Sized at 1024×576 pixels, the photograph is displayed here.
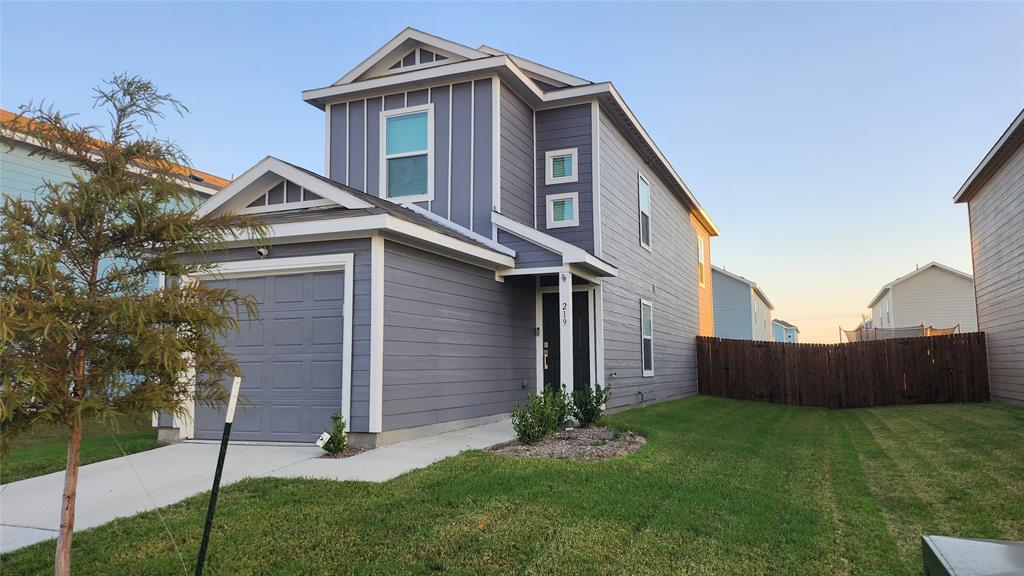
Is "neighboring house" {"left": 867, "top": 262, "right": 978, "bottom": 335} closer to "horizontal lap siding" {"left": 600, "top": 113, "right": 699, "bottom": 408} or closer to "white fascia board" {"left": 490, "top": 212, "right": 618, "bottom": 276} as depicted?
"horizontal lap siding" {"left": 600, "top": 113, "right": 699, "bottom": 408}

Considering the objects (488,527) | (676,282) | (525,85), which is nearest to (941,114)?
(676,282)

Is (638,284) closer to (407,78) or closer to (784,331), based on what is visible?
(407,78)

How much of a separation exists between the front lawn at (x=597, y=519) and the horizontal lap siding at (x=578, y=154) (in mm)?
5066

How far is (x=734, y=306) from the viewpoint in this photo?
30.8 meters

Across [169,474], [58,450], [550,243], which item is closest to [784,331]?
[550,243]

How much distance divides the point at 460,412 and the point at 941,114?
11.9 metres

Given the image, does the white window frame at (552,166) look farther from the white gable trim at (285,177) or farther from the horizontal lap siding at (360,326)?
the horizontal lap siding at (360,326)

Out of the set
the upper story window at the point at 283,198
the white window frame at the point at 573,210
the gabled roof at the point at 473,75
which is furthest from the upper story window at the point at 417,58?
the upper story window at the point at 283,198

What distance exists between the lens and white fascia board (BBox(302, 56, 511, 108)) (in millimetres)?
10586

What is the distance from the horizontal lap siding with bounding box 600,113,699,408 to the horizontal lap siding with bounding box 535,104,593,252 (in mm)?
354

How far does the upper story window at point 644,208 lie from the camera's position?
14586 mm

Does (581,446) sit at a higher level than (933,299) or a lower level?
lower

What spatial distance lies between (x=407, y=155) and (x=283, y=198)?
9.95ft

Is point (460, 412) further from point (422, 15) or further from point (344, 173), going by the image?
point (422, 15)
